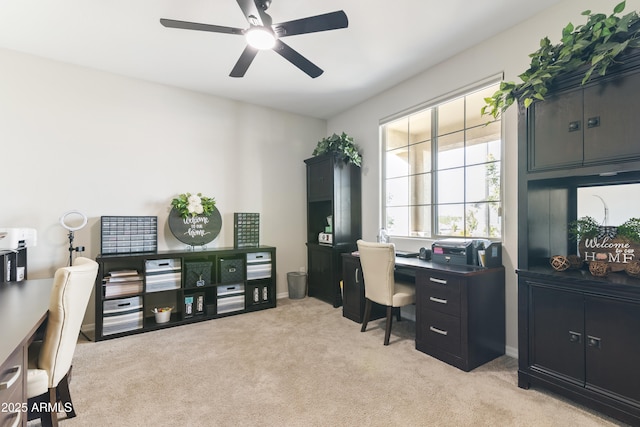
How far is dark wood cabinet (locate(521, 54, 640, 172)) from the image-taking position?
5.47 feet

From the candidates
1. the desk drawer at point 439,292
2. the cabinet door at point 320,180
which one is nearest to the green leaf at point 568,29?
the desk drawer at point 439,292

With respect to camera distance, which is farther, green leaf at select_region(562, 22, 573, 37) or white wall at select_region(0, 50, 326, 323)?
white wall at select_region(0, 50, 326, 323)

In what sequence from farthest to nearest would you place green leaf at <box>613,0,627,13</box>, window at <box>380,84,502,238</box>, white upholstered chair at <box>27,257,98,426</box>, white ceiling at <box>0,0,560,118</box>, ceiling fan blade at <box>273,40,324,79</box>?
window at <box>380,84,502,238</box> → white ceiling at <box>0,0,560,118</box> → ceiling fan blade at <box>273,40,324,79</box> → green leaf at <box>613,0,627,13</box> → white upholstered chair at <box>27,257,98,426</box>

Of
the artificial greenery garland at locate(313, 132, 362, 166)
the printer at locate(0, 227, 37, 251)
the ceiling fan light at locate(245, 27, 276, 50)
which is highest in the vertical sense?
the ceiling fan light at locate(245, 27, 276, 50)

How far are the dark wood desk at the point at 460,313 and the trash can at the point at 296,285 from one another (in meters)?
1.97

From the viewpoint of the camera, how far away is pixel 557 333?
1923 millimetres

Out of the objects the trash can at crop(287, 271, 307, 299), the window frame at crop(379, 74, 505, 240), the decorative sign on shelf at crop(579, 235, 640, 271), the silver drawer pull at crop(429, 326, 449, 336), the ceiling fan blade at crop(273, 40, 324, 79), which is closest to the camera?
the decorative sign on shelf at crop(579, 235, 640, 271)

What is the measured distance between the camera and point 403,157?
3.70 meters

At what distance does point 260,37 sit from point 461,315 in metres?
2.54

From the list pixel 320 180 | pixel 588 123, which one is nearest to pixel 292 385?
pixel 588 123

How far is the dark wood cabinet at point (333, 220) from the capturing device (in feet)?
13.0

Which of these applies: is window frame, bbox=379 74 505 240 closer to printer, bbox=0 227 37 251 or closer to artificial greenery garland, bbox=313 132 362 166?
artificial greenery garland, bbox=313 132 362 166

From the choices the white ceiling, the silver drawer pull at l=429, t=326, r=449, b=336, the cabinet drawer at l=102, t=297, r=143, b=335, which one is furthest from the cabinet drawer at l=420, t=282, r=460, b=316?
the cabinet drawer at l=102, t=297, r=143, b=335

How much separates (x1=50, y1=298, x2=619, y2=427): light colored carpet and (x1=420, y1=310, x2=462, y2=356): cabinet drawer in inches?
5.4
